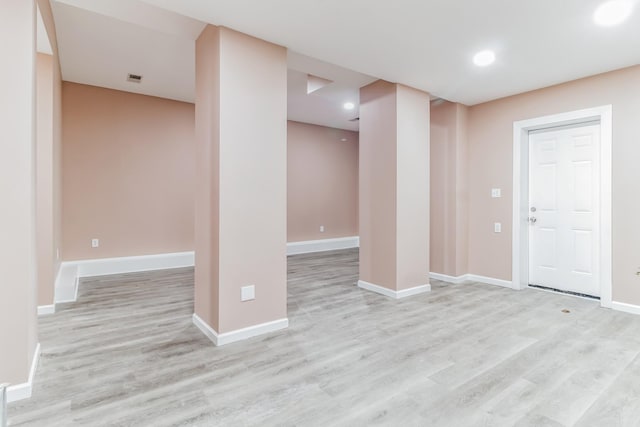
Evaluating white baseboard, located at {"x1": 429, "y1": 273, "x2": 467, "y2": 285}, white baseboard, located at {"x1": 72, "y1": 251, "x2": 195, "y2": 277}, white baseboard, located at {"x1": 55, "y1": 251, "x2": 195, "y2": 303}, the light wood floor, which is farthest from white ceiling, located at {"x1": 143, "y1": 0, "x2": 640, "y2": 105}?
white baseboard, located at {"x1": 72, "y1": 251, "x2": 195, "y2": 277}

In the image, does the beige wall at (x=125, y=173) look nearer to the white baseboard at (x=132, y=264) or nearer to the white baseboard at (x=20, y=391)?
the white baseboard at (x=132, y=264)

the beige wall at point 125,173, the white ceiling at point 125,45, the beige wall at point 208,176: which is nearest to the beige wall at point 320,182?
the beige wall at point 125,173

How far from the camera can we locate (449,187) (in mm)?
4633

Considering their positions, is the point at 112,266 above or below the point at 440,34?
below

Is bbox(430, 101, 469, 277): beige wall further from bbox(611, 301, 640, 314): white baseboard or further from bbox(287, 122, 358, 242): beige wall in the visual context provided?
bbox(287, 122, 358, 242): beige wall

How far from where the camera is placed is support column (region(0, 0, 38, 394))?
178 centimetres

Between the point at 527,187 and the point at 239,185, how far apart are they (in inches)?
147

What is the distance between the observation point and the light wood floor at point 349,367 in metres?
1.74

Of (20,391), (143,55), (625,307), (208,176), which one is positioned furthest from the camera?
(143,55)

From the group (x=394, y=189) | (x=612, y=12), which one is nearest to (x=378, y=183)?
(x=394, y=189)

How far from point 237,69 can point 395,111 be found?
1.92m

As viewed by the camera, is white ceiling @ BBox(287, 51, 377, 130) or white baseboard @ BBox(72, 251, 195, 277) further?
white baseboard @ BBox(72, 251, 195, 277)

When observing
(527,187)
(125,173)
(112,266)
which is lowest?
(112,266)

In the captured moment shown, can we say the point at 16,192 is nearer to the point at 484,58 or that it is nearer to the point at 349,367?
the point at 349,367
